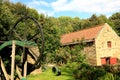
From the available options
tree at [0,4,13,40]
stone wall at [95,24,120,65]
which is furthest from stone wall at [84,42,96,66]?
tree at [0,4,13,40]

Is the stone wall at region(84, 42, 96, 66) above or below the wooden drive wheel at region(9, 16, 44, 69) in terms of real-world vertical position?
below

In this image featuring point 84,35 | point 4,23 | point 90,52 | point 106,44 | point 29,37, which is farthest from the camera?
point 84,35

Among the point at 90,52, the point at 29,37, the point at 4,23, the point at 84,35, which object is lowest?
the point at 90,52

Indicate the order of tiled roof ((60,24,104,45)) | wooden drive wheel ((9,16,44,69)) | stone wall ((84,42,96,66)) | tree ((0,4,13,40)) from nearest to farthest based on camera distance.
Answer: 1. wooden drive wheel ((9,16,44,69))
2. tree ((0,4,13,40))
3. stone wall ((84,42,96,66))
4. tiled roof ((60,24,104,45))

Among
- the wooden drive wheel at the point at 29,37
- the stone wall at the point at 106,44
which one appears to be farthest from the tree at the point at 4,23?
the stone wall at the point at 106,44

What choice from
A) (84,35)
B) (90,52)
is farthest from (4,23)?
(84,35)

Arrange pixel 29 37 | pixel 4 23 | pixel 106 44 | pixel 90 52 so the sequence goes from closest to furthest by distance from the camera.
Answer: pixel 4 23 < pixel 29 37 < pixel 90 52 < pixel 106 44

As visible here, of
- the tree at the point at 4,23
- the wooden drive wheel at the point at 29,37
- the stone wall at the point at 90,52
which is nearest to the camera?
the wooden drive wheel at the point at 29,37

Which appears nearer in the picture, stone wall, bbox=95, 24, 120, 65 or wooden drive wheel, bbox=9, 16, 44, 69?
wooden drive wheel, bbox=9, 16, 44, 69

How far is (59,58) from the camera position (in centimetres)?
3934

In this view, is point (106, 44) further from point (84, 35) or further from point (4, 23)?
point (4, 23)

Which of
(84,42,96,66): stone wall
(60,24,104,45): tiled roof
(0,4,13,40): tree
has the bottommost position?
(84,42,96,66): stone wall

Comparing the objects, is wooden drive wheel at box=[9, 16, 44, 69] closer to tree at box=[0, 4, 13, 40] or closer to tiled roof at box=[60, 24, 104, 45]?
tree at box=[0, 4, 13, 40]

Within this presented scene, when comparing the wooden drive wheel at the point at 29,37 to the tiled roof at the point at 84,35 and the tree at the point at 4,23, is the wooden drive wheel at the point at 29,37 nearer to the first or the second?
the tree at the point at 4,23
